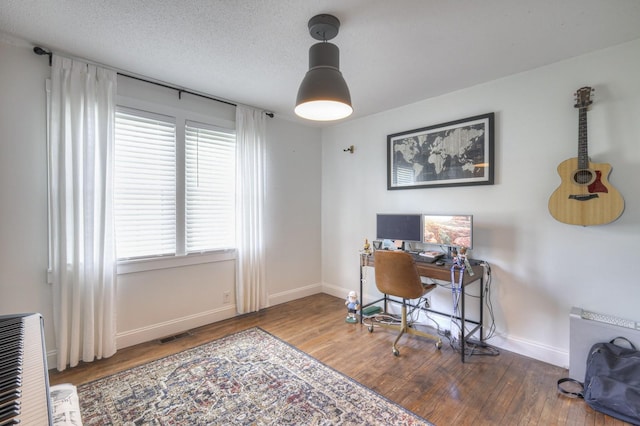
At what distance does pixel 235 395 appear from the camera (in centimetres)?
199

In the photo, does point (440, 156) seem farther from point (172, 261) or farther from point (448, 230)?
point (172, 261)

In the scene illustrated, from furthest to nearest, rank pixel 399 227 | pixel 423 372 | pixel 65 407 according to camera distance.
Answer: pixel 399 227 < pixel 423 372 < pixel 65 407

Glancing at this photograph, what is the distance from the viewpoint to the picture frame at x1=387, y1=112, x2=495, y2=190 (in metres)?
2.72

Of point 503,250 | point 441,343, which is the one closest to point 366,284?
point 441,343

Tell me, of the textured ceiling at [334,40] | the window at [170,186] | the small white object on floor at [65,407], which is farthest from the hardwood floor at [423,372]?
the textured ceiling at [334,40]

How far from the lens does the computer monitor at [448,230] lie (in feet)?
8.75

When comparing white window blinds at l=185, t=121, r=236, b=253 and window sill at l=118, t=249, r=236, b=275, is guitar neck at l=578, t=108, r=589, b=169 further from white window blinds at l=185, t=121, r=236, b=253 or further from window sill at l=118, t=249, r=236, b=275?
window sill at l=118, t=249, r=236, b=275

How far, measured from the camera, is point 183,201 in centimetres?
296

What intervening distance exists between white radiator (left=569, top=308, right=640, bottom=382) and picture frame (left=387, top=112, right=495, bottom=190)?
1265 mm

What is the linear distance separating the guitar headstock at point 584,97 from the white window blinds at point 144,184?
3519mm

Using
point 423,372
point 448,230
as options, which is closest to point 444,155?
point 448,230

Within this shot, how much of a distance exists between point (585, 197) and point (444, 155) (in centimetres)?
119

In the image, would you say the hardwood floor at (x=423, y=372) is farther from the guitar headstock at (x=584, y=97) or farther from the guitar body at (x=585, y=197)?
the guitar headstock at (x=584, y=97)

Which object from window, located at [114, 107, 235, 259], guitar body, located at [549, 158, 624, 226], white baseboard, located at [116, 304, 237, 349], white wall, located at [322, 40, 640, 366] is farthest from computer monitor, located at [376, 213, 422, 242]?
white baseboard, located at [116, 304, 237, 349]
